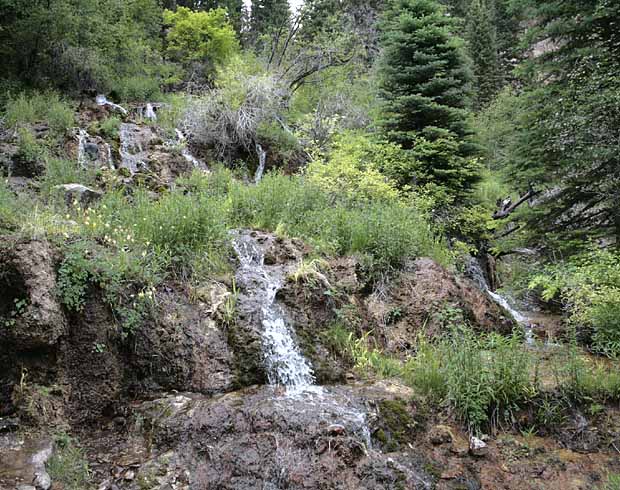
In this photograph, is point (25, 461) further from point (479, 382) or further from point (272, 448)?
point (479, 382)

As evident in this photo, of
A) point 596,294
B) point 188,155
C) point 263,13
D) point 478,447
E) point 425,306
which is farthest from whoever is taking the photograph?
point 263,13

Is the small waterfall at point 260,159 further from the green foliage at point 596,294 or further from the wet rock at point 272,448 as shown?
the wet rock at point 272,448

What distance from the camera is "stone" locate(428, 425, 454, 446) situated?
15.7ft

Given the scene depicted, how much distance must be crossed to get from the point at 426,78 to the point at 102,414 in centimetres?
1076

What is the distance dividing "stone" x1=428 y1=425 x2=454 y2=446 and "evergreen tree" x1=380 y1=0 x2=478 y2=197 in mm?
7116

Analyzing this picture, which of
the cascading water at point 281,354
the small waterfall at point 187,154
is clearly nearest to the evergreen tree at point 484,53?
the small waterfall at point 187,154

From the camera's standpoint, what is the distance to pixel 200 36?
20891 mm

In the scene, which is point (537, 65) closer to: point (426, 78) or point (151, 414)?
point (426, 78)

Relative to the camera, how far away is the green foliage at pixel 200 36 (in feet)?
66.9

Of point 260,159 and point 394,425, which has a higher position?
point 260,159

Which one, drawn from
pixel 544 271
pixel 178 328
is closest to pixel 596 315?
pixel 544 271

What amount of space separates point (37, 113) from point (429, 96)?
10171 mm

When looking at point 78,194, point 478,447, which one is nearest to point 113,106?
point 78,194

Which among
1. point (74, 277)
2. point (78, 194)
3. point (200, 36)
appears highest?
point (200, 36)
